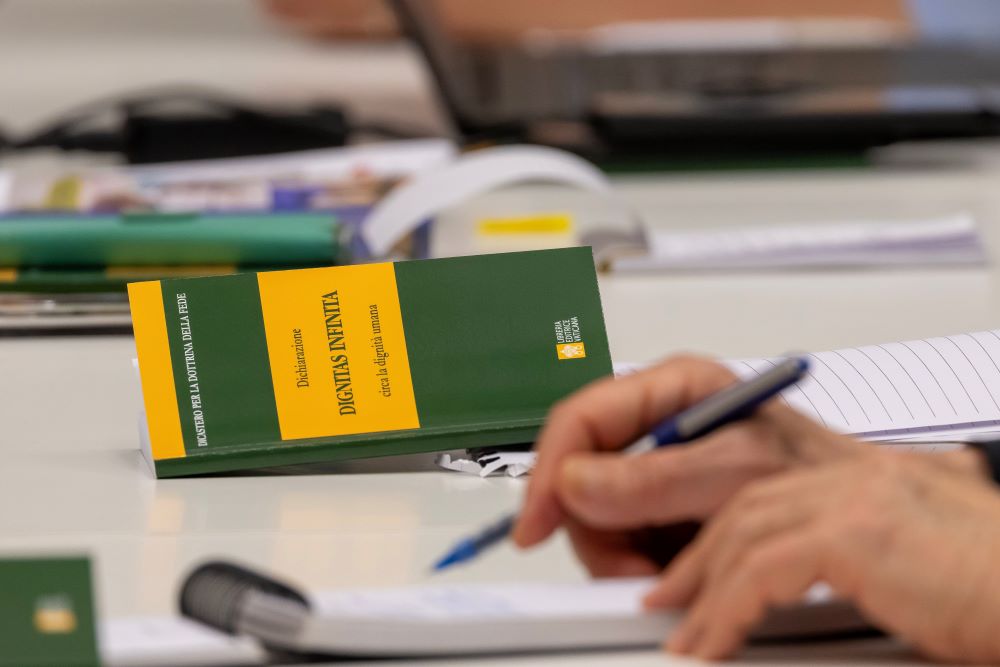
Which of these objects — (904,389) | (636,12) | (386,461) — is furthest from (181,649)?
(636,12)

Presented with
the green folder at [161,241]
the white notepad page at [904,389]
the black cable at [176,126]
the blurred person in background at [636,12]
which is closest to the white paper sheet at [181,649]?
the white notepad page at [904,389]

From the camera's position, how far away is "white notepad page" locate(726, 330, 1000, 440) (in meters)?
0.74

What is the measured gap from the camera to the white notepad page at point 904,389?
0.74 meters

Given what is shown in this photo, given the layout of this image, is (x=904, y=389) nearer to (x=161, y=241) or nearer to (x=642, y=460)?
(x=642, y=460)

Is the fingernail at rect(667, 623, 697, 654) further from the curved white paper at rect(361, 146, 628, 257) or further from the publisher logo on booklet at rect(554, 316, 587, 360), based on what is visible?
the curved white paper at rect(361, 146, 628, 257)

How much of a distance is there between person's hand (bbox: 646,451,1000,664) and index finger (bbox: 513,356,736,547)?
0.06 m

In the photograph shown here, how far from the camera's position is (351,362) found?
717mm

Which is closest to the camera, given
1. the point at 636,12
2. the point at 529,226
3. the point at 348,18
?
the point at 529,226

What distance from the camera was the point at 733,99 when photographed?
5.12 feet

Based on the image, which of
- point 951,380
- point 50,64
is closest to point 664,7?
point 50,64

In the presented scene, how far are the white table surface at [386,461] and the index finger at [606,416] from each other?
0.06m

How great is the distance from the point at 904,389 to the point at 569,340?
179mm

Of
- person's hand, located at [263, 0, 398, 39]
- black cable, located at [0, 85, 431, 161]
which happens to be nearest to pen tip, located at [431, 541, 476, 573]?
black cable, located at [0, 85, 431, 161]

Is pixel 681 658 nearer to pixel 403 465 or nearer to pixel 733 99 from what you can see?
pixel 403 465
